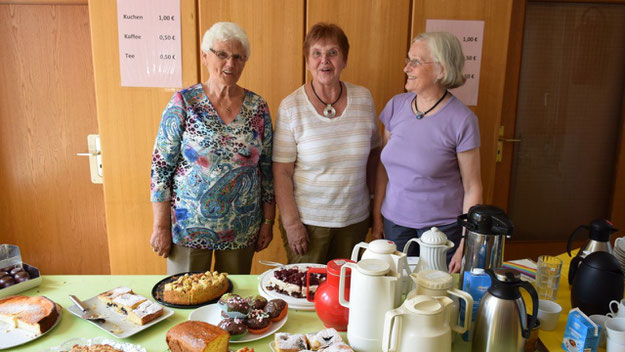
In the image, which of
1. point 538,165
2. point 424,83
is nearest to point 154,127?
point 424,83

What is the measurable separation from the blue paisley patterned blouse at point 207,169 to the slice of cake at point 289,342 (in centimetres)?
85

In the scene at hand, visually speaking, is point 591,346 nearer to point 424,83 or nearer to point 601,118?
point 424,83

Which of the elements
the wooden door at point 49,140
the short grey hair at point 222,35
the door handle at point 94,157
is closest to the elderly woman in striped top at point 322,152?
the short grey hair at point 222,35

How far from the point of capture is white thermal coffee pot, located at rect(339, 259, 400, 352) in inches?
42.5

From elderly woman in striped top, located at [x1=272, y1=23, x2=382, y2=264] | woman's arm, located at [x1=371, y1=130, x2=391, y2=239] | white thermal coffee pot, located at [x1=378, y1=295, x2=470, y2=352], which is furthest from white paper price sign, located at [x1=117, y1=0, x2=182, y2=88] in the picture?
white thermal coffee pot, located at [x1=378, y1=295, x2=470, y2=352]

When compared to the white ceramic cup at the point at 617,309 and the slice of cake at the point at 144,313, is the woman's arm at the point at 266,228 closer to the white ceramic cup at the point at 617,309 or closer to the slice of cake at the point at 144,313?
the slice of cake at the point at 144,313

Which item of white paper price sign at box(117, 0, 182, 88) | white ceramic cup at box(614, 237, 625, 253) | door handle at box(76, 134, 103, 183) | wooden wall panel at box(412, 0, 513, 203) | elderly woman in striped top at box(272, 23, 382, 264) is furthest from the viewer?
door handle at box(76, 134, 103, 183)

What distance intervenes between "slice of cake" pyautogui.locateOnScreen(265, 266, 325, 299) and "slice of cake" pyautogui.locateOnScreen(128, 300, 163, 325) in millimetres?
350

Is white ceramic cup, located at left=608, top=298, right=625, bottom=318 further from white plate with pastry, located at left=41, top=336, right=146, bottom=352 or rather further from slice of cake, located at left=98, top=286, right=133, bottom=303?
slice of cake, located at left=98, top=286, right=133, bottom=303

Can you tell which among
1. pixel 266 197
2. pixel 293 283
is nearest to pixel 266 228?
pixel 266 197

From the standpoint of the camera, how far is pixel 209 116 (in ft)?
6.09

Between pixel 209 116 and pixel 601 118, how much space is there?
2.83 m

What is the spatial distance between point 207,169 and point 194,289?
2.06 ft

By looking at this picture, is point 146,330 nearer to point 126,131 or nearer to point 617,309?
point 617,309
